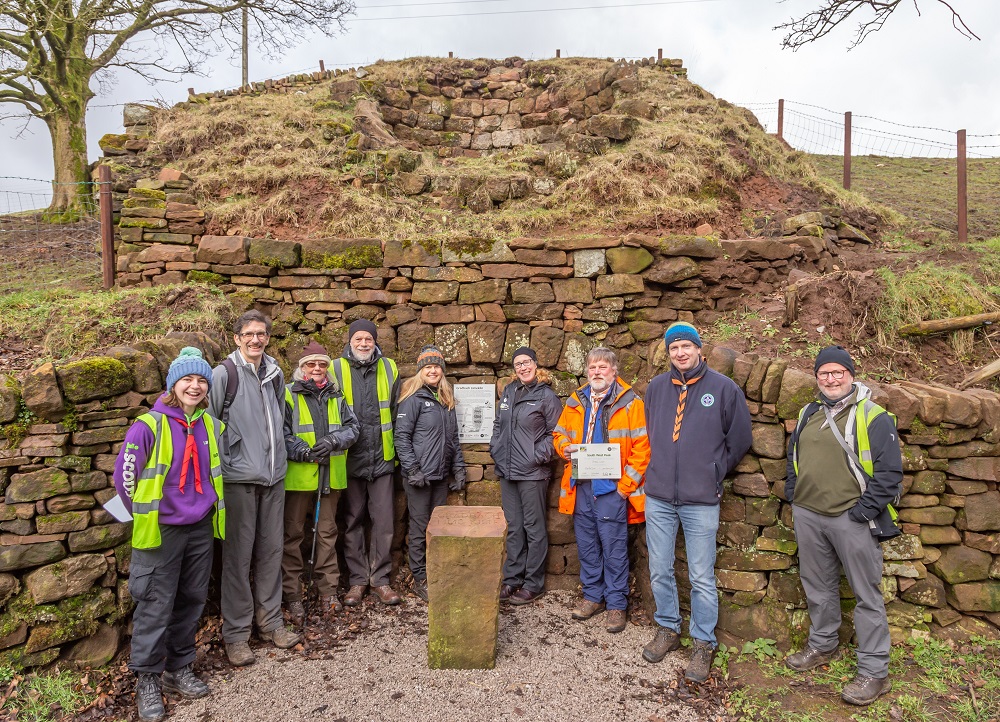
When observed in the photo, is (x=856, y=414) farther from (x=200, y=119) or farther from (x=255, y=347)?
(x=200, y=119)

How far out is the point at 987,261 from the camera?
634 cm

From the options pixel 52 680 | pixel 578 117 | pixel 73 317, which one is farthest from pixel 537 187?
pixel 52 680

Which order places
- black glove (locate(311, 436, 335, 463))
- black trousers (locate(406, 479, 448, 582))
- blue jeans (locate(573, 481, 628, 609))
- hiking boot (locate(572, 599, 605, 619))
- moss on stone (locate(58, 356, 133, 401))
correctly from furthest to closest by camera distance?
black trousers (locate(406, 479, 448, 582)) < hiking boot (locate(572, 599, 605, 619)) < blue jeans (locate(573, 481, 628, 609)) < black glove (locate(311, 436, 335, 463)) < moss on stone (locate(58, 356, 133, 401))

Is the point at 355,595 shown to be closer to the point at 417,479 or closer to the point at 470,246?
→ the point at 417,479

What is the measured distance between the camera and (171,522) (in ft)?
11.9

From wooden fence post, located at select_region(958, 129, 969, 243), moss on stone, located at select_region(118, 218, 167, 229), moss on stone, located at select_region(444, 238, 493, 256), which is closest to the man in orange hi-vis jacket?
moss on stone, located at select_region(444, 238, 493, 256)

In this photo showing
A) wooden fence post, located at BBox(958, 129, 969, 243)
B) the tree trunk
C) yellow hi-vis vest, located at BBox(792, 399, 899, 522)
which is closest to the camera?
yellow hi-vis vest, located at BBox(792, 399, 899, 522)

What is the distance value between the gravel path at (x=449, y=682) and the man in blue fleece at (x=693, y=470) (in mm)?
350

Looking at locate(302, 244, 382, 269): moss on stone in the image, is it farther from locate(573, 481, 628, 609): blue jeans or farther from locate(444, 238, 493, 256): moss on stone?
locate(573, 481, 628, 609): blue jeans

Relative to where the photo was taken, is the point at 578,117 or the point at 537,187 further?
the point at 578,117

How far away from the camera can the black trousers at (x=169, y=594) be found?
11.8 feet

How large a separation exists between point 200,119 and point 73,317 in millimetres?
4841

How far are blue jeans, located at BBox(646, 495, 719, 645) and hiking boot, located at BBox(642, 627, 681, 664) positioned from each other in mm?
51

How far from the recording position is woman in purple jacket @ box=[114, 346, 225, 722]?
139 inches
